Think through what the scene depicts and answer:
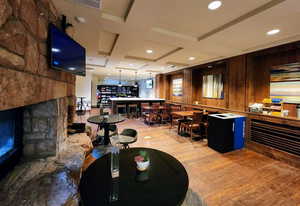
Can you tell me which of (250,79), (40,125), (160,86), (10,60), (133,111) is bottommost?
(133,111)

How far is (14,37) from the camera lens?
884 mm

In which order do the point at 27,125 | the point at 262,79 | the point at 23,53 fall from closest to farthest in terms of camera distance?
the point at 23,53
the point at 27,125
the point at 262,79

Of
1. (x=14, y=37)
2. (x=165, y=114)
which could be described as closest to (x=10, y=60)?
(x=14, y=37)

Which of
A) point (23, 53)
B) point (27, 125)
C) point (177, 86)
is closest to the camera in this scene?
point (23, 53)

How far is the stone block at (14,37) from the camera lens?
31.2 inches

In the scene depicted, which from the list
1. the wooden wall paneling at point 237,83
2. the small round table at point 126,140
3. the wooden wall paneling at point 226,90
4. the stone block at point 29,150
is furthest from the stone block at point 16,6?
the wooden wall paneling at point 226,90

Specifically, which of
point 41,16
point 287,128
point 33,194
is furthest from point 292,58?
point 33,194

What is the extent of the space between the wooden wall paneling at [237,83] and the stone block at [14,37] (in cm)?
449

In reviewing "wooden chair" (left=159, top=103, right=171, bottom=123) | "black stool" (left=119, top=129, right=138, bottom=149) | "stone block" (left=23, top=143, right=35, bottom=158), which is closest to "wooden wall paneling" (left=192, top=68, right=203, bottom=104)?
"wooden chair" (left=159, top=103, right=171, bottom=123)

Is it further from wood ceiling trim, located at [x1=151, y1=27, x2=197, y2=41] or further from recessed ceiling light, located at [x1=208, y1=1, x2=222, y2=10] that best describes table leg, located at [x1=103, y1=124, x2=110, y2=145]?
recessed ceiling light, located at [x1=208, y1=1, x2=222, y2=10]

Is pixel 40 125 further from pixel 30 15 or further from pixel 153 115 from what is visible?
pixel 153 115

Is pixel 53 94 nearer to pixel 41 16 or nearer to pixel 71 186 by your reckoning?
pixel 41 16

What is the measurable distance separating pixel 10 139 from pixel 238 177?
3.33 metres

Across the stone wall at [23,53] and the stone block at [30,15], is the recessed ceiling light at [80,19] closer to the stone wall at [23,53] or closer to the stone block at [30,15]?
the stone wall at [23,53]
